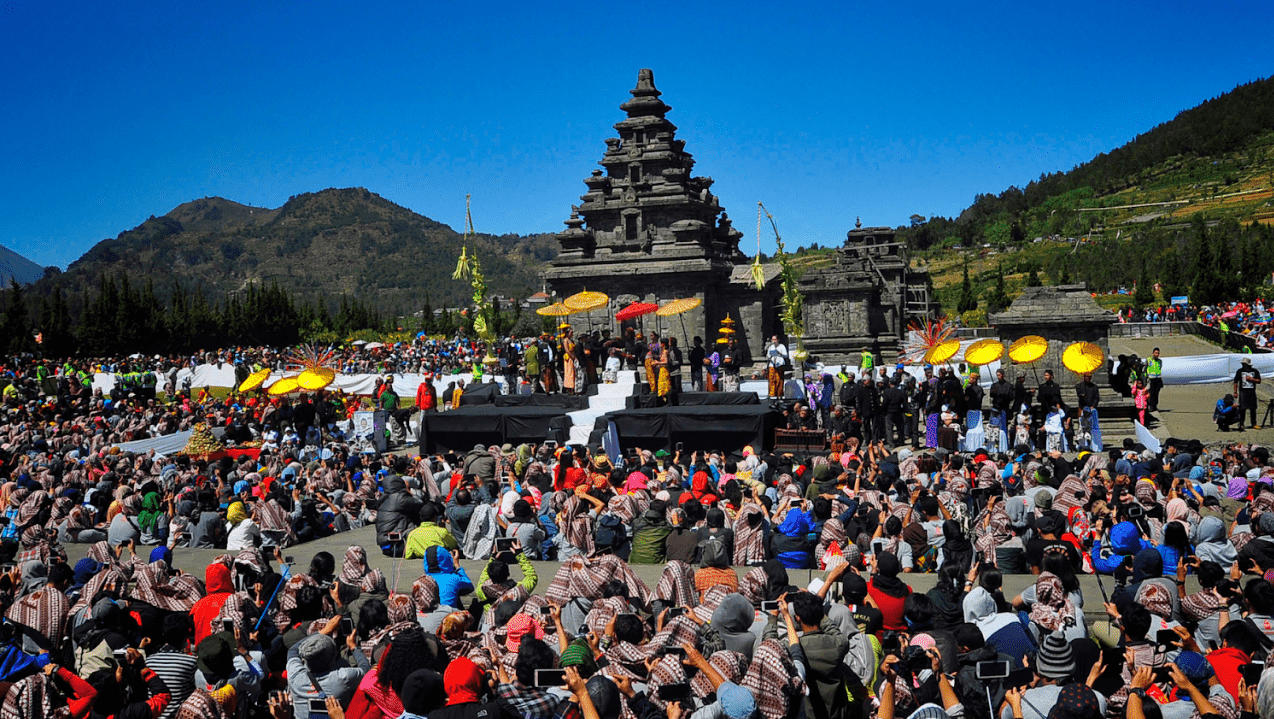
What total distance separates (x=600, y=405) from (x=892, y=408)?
7.57 m

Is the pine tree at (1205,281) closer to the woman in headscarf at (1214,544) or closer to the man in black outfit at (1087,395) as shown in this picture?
the man in black outfit at (1087,395)

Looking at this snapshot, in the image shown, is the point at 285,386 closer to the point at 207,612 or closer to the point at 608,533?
the point at 608,533

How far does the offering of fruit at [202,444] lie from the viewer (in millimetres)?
23892

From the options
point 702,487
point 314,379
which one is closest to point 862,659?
point 702,487

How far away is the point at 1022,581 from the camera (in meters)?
9.61

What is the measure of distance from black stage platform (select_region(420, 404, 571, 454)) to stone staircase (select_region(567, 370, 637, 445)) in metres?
0.31

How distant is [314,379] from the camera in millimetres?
24641

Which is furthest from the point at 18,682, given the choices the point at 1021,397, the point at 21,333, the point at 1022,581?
the point at 21,333

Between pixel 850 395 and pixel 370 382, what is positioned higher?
pixel 370 382

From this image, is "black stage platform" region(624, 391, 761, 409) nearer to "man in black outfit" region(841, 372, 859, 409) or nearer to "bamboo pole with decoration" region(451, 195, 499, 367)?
"man in black outfit" region(841, 372, 859, 409)

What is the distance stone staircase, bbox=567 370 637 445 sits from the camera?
75.2ft

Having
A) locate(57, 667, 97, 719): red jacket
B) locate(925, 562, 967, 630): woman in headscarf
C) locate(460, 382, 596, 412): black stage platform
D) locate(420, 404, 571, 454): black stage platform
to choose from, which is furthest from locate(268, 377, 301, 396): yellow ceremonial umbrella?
locate(925, 562, 967, 630): woman in headscarf

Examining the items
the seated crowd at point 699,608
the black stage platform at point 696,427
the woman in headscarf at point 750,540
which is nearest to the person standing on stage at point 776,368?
the black stage platform at point 696,427

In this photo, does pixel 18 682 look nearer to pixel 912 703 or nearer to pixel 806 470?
pixel 912 703
